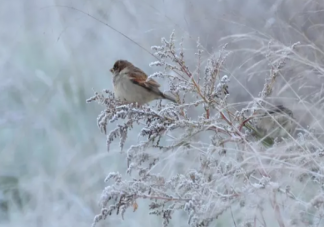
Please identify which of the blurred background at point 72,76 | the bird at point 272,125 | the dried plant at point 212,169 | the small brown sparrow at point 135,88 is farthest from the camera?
the blurred background at point 72,76

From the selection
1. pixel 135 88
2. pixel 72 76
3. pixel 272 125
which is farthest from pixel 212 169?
pixel 72 76

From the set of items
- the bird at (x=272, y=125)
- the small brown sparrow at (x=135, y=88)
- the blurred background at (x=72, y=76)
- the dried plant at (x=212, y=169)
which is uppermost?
the blurred background at (x=72, y=76)

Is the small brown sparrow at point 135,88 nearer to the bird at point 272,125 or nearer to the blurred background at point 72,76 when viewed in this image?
the bird at point 272,125

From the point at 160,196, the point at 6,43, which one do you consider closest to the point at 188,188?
the point at 160,196

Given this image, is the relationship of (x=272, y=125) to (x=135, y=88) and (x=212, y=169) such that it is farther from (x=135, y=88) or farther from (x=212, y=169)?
(x=135, y=88)

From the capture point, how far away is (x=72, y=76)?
236 centimetres

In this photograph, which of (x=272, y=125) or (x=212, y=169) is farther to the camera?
(x=272, y=125)

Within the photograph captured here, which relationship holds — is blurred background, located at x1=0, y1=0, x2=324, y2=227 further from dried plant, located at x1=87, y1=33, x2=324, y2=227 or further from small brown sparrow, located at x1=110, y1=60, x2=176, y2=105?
dried plant, located at x1=87, y1=33, x2=324, y2=227

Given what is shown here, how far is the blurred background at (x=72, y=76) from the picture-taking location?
2.16 m

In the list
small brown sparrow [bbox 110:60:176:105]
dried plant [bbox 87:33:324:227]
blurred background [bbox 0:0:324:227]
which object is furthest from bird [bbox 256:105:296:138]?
blurred background [bbox 0:0:324:227]

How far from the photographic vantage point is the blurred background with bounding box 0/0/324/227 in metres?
2.16

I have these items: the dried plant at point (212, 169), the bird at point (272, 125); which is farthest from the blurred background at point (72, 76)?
the dried plant at point (212, 169)

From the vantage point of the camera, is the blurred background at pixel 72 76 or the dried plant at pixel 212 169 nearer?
the dried plant at pixel 212 169

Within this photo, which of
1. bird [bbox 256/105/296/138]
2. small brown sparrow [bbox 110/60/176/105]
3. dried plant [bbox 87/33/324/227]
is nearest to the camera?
dried plant [bbox 87/33/324/227]
